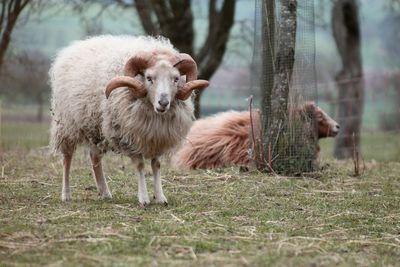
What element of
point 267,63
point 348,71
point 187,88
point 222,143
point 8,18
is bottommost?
point 222,143

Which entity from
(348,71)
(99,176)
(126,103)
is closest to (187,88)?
(126,103)

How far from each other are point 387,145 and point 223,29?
213 inches

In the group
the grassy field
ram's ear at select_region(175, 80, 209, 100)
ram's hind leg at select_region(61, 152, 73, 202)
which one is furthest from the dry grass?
ram's ear at select_region(175, 80, 209, 100)

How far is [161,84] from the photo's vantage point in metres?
7.20

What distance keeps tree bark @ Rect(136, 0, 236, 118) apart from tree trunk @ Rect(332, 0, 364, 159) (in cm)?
295

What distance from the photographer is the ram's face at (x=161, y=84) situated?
7.09 metres

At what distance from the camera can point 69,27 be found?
90.6 m

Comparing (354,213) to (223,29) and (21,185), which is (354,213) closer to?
(21,185)

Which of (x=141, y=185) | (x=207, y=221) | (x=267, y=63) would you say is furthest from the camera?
(x=267, y=63)

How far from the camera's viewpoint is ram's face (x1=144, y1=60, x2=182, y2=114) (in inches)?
279

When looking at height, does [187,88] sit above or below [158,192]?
above

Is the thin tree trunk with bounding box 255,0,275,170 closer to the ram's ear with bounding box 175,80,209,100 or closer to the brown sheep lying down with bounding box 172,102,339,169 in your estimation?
the brown sheep lying down with bounding box 172,102,339,169

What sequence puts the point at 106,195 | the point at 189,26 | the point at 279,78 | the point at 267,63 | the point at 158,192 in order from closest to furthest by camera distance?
the point at 158,192 → the point at 106,195 → the point at 279,78 → the point at 267,63 → the point at 189,26

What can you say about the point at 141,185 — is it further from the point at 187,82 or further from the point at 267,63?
the point at 267,63
